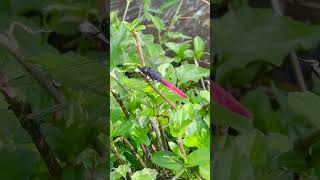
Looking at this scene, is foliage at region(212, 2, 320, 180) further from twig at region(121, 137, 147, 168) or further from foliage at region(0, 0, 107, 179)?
twig at region(121, 137, 147, 168)

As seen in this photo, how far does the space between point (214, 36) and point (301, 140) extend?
96 mm

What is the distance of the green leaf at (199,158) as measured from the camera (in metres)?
0.55

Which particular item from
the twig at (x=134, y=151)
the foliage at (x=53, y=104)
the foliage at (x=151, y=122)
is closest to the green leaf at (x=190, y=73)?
the foliage at (x=151, y=122)

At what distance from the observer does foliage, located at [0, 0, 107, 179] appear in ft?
1.23

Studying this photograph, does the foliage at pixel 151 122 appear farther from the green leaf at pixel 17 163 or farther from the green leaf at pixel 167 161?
the green leaf at pixel 17 163

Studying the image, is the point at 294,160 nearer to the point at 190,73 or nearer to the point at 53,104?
the point at 53,104

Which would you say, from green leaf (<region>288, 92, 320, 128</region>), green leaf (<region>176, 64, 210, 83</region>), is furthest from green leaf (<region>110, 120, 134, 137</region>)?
green leaf (<region>288, 92, 320, 128</region>)

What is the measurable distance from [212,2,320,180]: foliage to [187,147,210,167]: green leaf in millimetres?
148

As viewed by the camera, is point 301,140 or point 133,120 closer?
point 301,140

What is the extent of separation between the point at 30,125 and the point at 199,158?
0.68 ft

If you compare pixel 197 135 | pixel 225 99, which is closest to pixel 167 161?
pixel 197 135

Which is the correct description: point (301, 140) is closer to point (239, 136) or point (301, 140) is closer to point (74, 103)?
point (239, 136)

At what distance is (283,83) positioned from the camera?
0.39 meters

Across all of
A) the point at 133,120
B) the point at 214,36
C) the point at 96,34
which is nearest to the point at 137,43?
the point at 133,120
